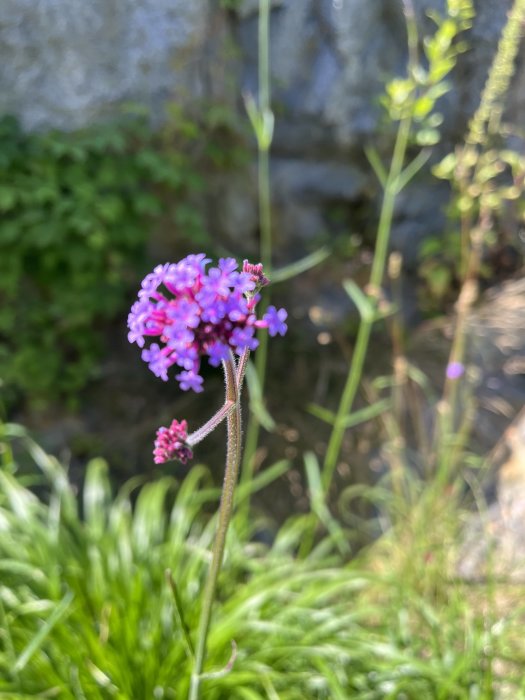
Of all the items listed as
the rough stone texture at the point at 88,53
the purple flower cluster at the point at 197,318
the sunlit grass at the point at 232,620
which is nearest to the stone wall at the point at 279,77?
the rough stone texture at the point at 88,53

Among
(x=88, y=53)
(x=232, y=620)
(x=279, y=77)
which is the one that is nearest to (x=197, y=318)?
(x=232, y=620)

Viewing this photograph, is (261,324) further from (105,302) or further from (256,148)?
(256,148)

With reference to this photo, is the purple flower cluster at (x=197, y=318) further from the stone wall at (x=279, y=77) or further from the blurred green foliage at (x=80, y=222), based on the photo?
the stone wall at (x=279, y=77)

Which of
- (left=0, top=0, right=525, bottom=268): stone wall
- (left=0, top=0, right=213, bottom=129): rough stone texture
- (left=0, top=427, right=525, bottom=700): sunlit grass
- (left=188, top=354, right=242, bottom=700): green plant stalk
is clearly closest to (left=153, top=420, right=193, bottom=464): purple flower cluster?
(left=188, top=354, right=242, bottom=700): green plant stalk

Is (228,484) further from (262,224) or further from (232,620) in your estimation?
(262,224)

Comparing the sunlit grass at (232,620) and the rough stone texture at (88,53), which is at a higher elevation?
the rough stone texture at (88,53)
